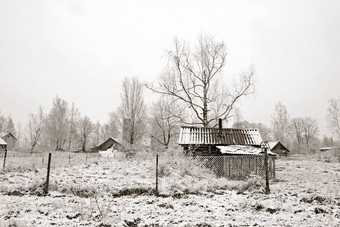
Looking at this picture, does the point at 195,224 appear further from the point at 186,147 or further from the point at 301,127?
the point at 301,127

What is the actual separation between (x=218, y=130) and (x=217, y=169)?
6476 mm

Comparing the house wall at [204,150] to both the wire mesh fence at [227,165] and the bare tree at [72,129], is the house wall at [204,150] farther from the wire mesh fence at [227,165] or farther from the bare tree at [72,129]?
the bare tree at [72,129]

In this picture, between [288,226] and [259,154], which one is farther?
[259,154]

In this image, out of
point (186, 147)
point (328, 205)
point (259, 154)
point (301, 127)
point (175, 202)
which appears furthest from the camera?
point (301, 127)

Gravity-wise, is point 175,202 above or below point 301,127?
below

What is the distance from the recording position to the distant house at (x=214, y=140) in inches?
758

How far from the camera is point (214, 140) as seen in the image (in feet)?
64.8

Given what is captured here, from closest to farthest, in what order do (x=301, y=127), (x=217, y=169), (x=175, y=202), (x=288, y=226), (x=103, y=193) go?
(x=288, y=226)
(x=175, y=202)
(x=103, y=193)
(x=217, y=169)
(x=301, y=127)

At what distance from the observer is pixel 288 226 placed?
5227 millimetres

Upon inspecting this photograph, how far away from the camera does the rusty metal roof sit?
1955cm

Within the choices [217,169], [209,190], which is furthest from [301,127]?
[209,190]

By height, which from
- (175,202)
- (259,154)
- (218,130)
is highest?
(218,130)

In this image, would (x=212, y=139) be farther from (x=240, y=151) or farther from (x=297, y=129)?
(x=297, y=129)

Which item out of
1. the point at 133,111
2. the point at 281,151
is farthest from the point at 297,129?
the point at 133,111
